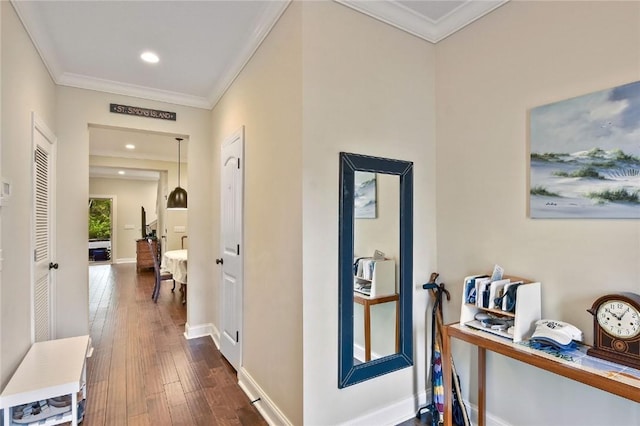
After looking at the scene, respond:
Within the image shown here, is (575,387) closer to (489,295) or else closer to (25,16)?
(489,295)

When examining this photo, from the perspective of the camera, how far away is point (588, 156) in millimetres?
1636

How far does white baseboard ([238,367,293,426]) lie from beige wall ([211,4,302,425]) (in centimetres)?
4

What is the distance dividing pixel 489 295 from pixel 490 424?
2.85 ft

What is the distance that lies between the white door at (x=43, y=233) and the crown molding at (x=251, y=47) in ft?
4.99

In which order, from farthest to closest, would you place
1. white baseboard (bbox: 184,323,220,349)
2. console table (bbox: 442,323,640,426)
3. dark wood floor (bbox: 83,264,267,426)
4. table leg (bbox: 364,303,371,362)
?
1. white baseboard (bbox: 184,323,220,349)
2. dark wood floor (bbox: 83,264,267,426)
3. table leg (bbox: 364,303,371,362)
4. console table (bbox: 442,323,640,426)

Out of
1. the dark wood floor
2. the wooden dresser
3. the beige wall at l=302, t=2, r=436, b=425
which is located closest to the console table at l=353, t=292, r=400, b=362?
the beige wall at l=302, t=2, r=436, b=425

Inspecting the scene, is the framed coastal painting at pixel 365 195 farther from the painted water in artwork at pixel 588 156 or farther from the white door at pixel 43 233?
the white door at pixel 43 233

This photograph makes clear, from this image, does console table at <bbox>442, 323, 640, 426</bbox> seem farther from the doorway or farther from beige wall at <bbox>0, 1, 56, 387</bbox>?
the doorway

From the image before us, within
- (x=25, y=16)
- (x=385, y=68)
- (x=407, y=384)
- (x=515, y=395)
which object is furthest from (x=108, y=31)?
(x=515, y=395)

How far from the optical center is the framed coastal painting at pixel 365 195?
2.08 metres

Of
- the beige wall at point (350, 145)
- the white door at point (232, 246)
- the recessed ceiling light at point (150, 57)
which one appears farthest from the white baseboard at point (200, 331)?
the recessed ceiling light at point (150, 57)

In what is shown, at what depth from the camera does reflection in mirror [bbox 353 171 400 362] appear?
2.10 meters

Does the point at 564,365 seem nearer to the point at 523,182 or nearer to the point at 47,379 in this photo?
the point at 523,182

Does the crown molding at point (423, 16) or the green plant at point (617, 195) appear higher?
the crown molding at point (423, 16)
